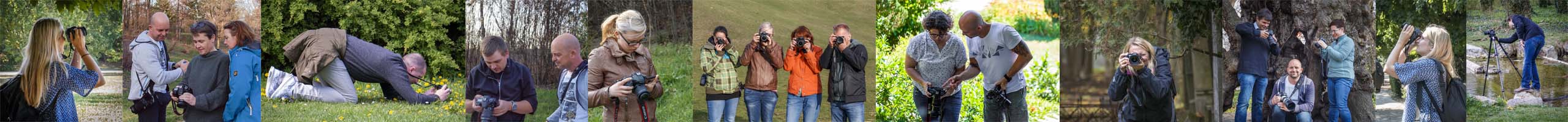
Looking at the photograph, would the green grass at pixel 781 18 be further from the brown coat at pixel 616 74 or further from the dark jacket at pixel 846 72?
the brown coat at pixel 616 74

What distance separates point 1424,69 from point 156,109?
5.06 meters

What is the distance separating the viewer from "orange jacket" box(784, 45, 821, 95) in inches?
215

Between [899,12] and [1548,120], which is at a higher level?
[899,12]

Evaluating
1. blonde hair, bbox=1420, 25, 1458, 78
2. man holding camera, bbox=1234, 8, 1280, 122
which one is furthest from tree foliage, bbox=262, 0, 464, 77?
blonde hair, bbox=1420, 25, 1458, 78

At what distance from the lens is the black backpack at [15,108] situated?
5.76m

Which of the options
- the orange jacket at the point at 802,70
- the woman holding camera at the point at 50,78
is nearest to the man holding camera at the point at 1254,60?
the orange jacket at the point at 802,70

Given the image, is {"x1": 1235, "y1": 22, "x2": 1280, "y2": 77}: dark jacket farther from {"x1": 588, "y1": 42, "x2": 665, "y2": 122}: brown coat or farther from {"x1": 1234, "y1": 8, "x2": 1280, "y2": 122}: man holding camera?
{"x1": 588, "y1": 42, "x2": 665, "y2": 122}: brown coat

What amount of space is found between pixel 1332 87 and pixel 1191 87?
55cm

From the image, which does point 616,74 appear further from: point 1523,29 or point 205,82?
point 1523,29

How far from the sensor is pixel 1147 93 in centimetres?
553

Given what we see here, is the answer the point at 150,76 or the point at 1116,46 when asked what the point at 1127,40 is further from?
the point at 150,76

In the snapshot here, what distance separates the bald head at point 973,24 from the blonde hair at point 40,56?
11.9 ft

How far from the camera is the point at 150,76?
5.61 m

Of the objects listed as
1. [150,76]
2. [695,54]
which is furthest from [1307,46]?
[150,76]
